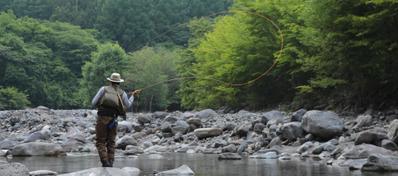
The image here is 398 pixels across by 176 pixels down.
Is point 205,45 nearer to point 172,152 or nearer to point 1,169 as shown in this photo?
point 172,152

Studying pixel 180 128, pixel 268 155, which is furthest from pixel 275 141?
pixel 180 128

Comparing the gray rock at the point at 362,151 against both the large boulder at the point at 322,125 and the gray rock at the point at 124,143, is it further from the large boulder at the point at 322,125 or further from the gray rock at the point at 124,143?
the gray rock at the point at 124,143

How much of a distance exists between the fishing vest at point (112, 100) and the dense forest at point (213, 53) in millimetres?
4537

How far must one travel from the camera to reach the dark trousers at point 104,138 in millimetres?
10719

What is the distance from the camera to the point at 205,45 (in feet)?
156

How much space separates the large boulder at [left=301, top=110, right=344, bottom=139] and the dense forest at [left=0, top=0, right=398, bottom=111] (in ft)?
11.0

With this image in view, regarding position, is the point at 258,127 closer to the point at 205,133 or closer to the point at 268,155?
the point at 205,133

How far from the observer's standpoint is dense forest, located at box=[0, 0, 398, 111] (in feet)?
68.1

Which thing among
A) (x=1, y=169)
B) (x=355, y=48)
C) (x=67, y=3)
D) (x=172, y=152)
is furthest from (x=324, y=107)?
(x=67, y=3)

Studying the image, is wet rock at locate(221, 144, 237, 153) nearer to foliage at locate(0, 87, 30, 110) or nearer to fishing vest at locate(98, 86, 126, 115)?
fishing vest at locate(98, 86, 126, 115)

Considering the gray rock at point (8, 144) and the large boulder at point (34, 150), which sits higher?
the large boulder at point (34, 150)

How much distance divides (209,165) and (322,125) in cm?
399

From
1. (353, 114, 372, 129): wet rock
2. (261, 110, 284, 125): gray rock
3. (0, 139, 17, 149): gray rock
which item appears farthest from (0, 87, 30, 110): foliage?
(353, 114, 372, 129): wet rock

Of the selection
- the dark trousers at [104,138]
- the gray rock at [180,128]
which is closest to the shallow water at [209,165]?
the dark trousers at [104,138]
